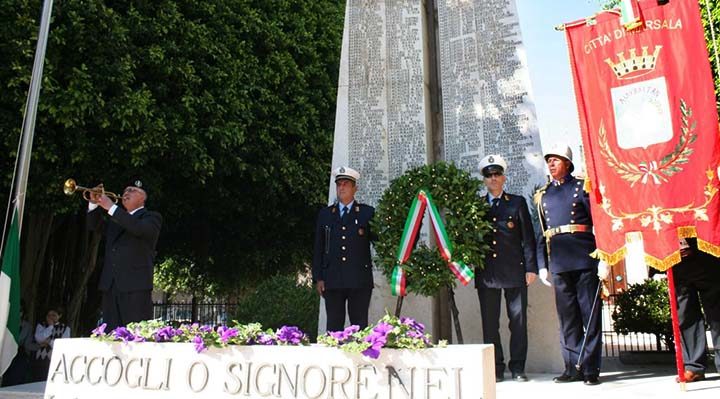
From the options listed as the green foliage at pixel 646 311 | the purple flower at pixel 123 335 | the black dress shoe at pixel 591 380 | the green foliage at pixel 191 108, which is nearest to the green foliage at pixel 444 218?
the black dress shoe at pixel 591 380

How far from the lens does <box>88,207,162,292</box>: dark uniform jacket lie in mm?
6164

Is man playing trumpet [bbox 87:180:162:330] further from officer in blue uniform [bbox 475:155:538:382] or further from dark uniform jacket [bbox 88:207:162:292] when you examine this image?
officer in blue uniform [bbox 475:155:538:382]

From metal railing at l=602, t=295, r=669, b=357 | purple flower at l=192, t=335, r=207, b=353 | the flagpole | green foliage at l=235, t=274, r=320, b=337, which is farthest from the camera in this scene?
green foliage at l=235, t=274, r=320, b=337

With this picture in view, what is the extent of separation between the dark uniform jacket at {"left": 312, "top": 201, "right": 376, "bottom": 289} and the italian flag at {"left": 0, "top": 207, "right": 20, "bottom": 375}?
3.56 m

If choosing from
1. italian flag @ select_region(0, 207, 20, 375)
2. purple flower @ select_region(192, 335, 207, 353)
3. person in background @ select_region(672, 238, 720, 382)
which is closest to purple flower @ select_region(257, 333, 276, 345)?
purple flower @ select_region(192, 335, 207, 353)

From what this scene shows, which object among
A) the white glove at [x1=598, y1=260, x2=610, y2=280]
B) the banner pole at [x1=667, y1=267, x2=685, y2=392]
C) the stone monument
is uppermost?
the stone monument

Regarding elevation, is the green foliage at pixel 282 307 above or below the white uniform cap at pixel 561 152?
below

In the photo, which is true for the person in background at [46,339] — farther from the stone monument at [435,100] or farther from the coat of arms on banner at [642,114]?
the coat of arms on banner at [642,114]

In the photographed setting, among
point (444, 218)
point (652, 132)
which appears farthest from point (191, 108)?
point (652, 132)

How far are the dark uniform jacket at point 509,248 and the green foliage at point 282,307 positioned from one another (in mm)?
5869

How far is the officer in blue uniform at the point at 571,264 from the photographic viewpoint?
5.80m

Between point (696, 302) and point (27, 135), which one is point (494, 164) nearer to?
point (696, 302)

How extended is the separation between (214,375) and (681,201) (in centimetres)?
436

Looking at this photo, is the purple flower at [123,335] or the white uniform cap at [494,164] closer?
the purple flower at [123,335]
